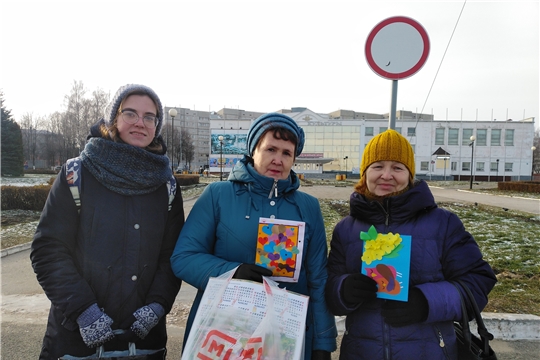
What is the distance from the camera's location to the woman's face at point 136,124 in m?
2.01

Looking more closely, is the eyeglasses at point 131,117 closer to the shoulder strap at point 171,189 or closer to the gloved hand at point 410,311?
the shoulder strap at point 171,189

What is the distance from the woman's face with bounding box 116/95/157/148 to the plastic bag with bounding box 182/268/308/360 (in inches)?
43.4

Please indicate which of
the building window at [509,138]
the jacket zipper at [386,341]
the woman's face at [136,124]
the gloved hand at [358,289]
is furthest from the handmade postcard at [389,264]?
the building window at [509,138]

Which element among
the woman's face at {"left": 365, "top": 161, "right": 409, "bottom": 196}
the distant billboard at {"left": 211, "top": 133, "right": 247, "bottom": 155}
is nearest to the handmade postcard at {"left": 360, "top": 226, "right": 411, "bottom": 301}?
the woman's face at {"left": 365, "top": 161, "right": 409, "bottom": 196}

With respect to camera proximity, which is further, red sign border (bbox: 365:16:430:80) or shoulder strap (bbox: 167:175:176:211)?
red sign border (bbox: 365:16:430:80)

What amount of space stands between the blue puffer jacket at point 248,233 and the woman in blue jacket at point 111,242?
243 mm

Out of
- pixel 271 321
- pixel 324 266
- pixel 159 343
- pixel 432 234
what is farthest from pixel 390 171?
pixel 159 343

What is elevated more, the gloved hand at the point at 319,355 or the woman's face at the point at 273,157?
the woman's face at the point at 273,157

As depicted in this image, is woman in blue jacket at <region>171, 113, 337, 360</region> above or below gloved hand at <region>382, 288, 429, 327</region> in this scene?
above

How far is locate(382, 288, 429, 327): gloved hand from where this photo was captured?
176 cm

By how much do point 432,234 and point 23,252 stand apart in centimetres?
851

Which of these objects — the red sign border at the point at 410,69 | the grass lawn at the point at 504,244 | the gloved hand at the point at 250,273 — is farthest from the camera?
the grass lawn at the point at 504,244

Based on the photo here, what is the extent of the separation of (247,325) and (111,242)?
0.95 metres

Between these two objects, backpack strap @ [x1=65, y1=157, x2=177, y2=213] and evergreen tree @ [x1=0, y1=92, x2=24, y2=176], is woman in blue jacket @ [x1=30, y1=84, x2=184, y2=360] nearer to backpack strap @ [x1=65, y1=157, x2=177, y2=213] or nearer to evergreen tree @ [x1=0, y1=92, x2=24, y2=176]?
backpack strap @ [x1=65, y1=157, x2=177, y2=213]
